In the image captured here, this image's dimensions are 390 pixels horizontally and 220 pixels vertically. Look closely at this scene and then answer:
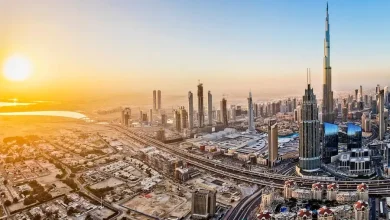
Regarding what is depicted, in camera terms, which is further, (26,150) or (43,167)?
(26,150)

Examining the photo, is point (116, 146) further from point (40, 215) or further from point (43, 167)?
point (40, 215)

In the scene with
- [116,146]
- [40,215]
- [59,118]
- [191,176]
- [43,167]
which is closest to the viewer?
[40,215]

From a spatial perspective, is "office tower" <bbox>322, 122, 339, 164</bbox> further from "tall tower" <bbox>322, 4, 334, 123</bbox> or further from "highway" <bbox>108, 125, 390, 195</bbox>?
"tall tower" <bbox>322, 4, 334, 123</bbox>

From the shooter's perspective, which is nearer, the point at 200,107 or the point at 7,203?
the point at 7,203

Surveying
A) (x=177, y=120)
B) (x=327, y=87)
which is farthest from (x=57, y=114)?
(x=327, y=87)

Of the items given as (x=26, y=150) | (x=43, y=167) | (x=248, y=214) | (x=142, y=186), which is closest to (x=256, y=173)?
(x=248, y=214)

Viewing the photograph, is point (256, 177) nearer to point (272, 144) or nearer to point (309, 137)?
point (272, 144)

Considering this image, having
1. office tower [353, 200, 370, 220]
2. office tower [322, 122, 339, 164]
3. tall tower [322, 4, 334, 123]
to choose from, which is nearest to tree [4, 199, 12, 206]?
office tower [353, 200, 370, 220]
